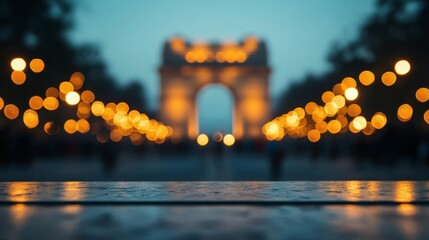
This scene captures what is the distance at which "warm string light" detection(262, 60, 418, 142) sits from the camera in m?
38.5

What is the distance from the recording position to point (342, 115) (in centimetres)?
7125

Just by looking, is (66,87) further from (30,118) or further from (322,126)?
(322,126)

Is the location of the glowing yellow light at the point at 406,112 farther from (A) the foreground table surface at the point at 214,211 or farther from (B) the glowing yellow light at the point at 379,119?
(A) the foreground table surface at the point at 214,211

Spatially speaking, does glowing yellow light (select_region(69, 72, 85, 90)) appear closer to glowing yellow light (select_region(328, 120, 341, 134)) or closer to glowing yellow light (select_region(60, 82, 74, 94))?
glowing yellow light (select_region(60, 82, 74, 94))

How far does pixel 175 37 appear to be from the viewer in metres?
83.0

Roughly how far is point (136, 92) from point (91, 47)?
54064 mm

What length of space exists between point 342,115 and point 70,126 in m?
24.8

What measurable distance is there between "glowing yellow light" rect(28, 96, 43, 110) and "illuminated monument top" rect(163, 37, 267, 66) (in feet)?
122

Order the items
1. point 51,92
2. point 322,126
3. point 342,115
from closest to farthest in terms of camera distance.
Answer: point 51,92
point 342,115
point 322,126

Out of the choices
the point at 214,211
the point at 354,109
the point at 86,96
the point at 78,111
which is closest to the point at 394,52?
the point at 354,109

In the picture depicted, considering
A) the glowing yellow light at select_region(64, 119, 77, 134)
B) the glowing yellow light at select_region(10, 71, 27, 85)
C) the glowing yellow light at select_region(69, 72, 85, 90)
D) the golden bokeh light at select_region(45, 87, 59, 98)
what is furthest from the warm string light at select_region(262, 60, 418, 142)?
the glowing yellow light at select_region(64, 119, 77, 134)

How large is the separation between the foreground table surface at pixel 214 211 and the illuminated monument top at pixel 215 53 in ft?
217

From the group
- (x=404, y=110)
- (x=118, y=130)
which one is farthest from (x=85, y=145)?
(x=118, y=130)

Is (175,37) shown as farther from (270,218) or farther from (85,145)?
(270,218)
